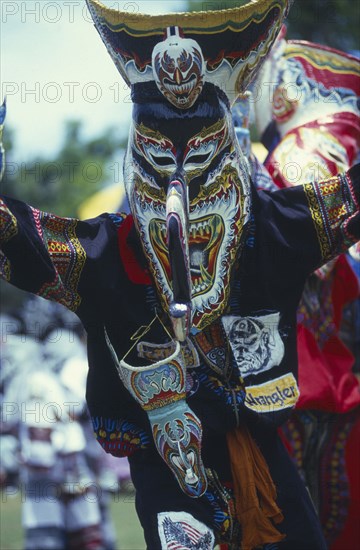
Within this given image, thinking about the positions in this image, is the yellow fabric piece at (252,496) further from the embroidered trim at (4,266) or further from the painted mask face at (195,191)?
the embroidered trim at (4,266)

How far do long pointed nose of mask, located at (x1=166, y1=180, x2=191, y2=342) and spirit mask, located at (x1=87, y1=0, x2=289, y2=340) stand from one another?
9 cm

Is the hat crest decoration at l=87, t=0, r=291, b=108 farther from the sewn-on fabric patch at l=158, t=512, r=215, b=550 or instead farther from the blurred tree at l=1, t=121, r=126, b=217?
the blurred tree at l=1, t=121, r=126, b=217

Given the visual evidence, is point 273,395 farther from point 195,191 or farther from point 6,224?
point 6,224

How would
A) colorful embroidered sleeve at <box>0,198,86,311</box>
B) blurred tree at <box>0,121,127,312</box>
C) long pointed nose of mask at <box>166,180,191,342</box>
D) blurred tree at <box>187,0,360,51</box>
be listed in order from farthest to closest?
blurred tree at <box>187,0,360,51</box> < blurred tree at <box>0,121,127,312</box> < colorful embroidered sleeve at <box>0,198,86,311</box> < long pointed nose of mask at <box>166,180,191,342</box>

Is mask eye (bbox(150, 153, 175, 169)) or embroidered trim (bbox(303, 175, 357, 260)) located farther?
embroidered trim (bbox(303, 175, 357, 260))

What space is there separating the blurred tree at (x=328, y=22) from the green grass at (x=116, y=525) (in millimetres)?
6082

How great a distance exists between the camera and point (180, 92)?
4184 millimetres

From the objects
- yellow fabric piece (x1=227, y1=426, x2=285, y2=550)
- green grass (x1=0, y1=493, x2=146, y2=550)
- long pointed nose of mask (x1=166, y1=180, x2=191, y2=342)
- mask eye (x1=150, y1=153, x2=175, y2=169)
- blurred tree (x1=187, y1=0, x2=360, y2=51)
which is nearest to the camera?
long pointed nose of mask (x1=166, y1=180, x2=191, y2=342)

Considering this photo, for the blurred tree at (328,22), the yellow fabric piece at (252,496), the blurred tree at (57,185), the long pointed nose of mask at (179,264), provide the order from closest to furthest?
the long pointed nose of mask at (179,264) → the yellow fabric piece at (252,496) → the blurred tree at (328,22) → the blurred tree at (57,185)

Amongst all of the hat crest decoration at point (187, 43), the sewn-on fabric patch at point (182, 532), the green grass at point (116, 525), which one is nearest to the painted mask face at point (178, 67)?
the hat crest decoration at point (187, 43)

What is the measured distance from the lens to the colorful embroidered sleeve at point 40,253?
13.5ft

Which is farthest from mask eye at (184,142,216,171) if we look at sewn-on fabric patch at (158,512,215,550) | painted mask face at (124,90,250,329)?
sewn-on fabric patch at (158,512,215,550)

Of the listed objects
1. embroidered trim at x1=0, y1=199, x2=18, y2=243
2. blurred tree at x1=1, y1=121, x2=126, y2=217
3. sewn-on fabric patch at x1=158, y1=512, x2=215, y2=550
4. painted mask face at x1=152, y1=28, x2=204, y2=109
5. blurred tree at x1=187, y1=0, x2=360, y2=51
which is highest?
blurred tree at x1=1, y1=121, x2=126, y2=217

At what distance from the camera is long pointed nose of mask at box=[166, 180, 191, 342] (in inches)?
157
